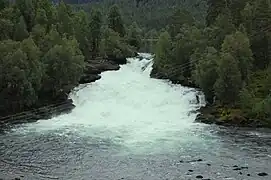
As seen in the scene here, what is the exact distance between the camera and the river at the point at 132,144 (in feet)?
159

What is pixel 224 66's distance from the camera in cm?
7456

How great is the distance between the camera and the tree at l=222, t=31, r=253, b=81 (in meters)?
77.6

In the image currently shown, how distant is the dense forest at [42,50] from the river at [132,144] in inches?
216

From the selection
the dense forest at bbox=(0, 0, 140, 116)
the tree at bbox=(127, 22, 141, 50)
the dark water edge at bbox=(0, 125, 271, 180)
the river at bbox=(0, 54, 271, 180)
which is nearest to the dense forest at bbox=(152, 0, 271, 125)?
the river at bbox=(0, 54, 271, 180)

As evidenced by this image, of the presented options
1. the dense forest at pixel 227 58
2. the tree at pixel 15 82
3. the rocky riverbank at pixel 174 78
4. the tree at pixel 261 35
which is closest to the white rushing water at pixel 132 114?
the rocky riverbank at pixel 174 78

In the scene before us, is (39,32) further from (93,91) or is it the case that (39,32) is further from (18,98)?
(18,98)

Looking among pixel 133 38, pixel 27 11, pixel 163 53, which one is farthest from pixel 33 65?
pixel 133 38

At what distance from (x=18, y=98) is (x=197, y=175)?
3671 centimetres

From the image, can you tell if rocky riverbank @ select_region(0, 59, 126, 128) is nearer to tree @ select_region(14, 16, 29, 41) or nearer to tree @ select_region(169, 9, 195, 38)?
tree @ select_region(14, 16, 29, 41)

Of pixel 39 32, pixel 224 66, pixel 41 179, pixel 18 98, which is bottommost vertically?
pixel 41 179

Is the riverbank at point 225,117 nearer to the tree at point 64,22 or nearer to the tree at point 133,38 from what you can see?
the tree at point 64,22

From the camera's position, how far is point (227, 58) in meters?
74.6

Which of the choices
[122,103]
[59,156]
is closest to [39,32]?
[122,103]

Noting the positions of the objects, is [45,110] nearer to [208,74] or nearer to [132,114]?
[132,114]
